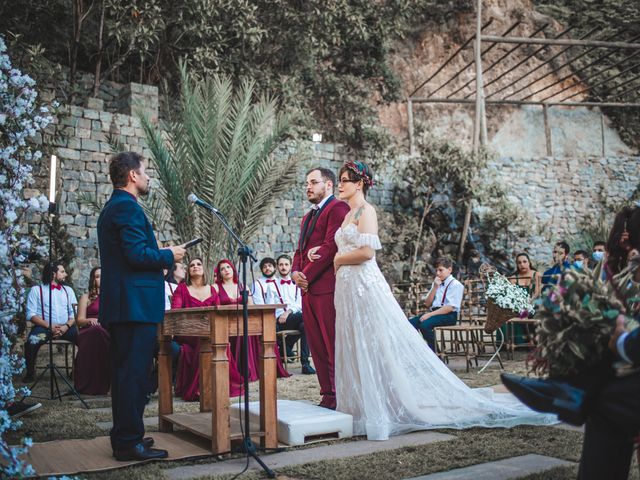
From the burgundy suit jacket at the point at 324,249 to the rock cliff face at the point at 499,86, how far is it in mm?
15217

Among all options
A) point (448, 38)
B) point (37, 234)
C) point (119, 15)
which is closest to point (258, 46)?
point (119, 15)

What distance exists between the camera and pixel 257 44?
43.0ft

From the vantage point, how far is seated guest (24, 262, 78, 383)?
6.89m

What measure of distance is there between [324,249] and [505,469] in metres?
2.13

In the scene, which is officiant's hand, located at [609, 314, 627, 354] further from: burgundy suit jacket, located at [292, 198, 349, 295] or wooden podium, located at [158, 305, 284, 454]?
burgundy suit jacket, located at [292, 198, 349, 295]

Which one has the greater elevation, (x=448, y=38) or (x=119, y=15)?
(x=448, y=38)

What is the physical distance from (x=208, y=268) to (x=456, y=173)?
303 inches

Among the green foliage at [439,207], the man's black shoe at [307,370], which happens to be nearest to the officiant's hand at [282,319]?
the man's black shoe at [307,370]

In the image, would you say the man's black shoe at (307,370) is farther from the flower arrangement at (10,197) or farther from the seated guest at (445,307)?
the flower arrangement at (10,197)

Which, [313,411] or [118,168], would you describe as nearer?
[118,168]

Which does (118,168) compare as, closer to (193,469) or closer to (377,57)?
(193,469)

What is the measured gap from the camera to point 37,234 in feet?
30.8

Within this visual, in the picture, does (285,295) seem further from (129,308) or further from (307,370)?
(129,308)

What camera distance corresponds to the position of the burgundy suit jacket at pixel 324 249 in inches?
179
